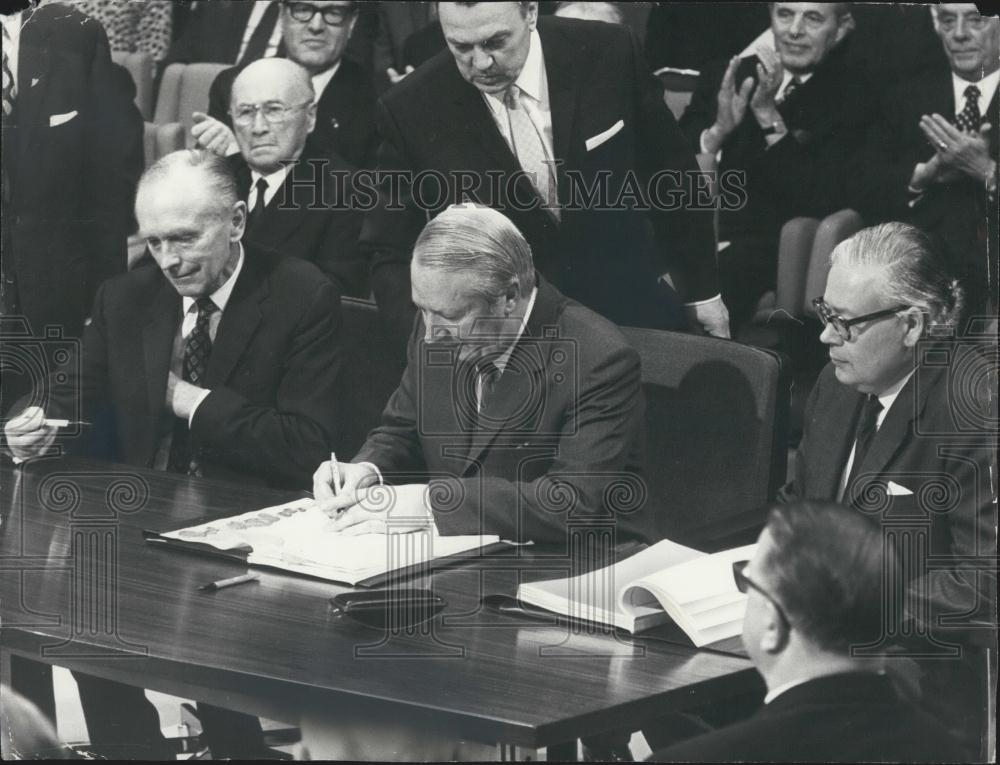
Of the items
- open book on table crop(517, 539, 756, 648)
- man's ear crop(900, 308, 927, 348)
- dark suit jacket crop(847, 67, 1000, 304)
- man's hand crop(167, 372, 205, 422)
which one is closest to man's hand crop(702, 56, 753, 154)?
dark suit jacket crop(847, 67, 1000, 304)

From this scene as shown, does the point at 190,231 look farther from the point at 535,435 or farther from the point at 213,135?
the point at 535,435

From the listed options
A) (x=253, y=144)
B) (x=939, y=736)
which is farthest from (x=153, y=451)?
(x=939, y=736)

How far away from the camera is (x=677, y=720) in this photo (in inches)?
128

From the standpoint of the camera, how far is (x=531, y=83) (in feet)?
12.3

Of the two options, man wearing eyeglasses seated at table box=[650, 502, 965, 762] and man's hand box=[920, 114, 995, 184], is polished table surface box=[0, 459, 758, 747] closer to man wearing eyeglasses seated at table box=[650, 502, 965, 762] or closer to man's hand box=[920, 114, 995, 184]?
man wearing eyeglasses seated at table box=[650, 502, 965, 762]

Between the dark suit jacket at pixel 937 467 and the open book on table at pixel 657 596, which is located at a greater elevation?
the dark suit jacket at pixel 937 467

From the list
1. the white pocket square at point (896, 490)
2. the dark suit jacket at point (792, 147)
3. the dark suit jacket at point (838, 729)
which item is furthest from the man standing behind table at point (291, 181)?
the dark suit jacket at point (838, 729)

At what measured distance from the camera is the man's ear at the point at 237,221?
3877 mm

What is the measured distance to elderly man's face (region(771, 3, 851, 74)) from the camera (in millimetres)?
3623

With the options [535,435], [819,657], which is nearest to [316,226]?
[535,435]

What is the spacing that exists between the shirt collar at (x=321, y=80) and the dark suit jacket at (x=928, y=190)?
1.31 meters

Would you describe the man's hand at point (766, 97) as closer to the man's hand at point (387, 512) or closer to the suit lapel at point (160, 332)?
the man's hand at point (387, 512)

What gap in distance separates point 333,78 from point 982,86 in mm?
1571

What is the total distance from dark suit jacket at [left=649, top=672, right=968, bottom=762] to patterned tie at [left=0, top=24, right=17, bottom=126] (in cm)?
252
